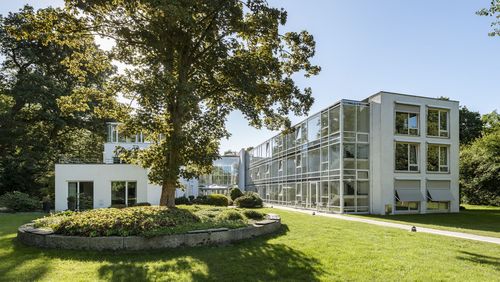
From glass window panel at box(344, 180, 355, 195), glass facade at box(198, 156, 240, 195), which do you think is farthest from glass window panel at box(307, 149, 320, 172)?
glass facade at box(198, 156, 240, 195)

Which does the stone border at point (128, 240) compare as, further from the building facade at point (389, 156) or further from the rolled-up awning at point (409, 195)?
the rolled-up awning at point (409, 195)

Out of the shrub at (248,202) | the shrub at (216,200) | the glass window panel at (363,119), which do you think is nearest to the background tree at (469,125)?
the glass window panel at (363,119)

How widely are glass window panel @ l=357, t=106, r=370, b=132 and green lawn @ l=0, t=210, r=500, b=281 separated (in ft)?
46.0

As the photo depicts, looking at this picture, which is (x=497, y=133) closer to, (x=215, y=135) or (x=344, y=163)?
(x=344, y=163)

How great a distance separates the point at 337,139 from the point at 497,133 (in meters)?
14.0

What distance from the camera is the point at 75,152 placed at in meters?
39.4

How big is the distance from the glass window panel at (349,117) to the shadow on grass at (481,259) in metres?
14.8

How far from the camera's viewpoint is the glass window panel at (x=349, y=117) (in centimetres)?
2322

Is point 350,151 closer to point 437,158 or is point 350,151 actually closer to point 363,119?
point 363,119

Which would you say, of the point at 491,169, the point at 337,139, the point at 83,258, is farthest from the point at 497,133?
the point at 83,258

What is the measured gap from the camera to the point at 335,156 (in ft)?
78.3

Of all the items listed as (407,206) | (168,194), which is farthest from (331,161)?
(168,194)

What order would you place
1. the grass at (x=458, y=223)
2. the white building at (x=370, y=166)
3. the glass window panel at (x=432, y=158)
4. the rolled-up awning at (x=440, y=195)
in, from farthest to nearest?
the glass window panel at (x=432, y=158) → the rolled-up awning at (x=440, y=195) → the white building at (x=370, y=166) → the grass at (x=458, y=223)

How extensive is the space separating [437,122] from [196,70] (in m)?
19.2
